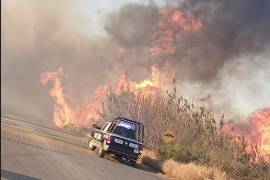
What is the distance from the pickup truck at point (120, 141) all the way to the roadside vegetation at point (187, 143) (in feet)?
4.90

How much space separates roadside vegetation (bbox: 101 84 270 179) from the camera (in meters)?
24.3

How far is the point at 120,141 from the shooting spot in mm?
25359

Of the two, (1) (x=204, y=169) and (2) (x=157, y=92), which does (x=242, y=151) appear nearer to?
(1) (x=204, y=169)

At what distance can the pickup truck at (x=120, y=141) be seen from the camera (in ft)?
82.2

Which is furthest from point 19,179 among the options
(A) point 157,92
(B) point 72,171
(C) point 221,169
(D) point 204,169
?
(A) point 157,92

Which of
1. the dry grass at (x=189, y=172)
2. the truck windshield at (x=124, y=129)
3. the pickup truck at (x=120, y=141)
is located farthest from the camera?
the truck windshield at (x=124, y=129)

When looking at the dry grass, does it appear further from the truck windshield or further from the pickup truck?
the truck windshield

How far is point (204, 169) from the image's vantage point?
911 inches

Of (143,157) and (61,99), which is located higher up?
(61,99)

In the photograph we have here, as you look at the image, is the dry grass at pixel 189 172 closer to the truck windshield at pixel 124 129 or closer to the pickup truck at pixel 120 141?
the pickup truck at pixel 120 141

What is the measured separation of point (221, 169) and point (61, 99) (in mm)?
44230

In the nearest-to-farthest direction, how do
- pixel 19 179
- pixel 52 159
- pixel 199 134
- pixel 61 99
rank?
1. pixel 19 179
2. pixel 52 159
3. pixel 199 134
4. pixel 61 99

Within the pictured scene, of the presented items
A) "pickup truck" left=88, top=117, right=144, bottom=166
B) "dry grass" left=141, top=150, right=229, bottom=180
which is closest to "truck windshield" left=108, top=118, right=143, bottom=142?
"pickup truck" left=88, top=117, right=144, bottom=166

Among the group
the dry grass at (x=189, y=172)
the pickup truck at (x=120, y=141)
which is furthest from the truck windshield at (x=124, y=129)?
the dry grass at (x=189, y=172)
